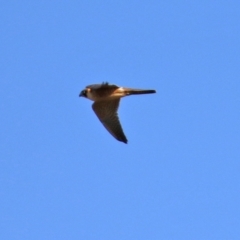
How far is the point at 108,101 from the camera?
13.9m

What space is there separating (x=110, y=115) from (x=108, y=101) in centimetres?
41

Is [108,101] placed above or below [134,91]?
above

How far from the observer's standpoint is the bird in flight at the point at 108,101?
13141 millimetres

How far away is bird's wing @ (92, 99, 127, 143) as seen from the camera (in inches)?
548

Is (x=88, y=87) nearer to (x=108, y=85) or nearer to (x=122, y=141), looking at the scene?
(x=108, y=85)

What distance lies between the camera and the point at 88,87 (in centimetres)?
1330

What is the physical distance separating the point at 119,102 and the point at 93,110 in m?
0.66

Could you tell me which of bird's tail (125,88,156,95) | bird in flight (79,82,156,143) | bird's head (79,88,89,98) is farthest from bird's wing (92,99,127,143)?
bird's tail (125,88,156,95)

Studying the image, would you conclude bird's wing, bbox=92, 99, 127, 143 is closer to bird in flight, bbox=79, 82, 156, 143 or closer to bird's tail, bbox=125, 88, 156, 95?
bird in flight, bbox=79, 82, 156, 143

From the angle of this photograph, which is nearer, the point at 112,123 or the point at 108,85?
the point at 108,85

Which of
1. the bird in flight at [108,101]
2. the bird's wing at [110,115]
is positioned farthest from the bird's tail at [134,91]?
the bird's wing at [110,115]

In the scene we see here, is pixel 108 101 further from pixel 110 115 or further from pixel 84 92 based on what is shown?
pixel 84 92

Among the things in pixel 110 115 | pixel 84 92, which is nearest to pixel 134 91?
pixel 84 92

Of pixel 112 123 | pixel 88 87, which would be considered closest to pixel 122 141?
pixel 112 123
